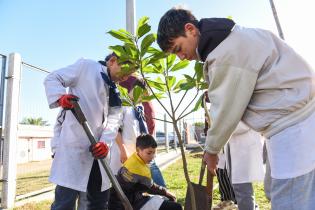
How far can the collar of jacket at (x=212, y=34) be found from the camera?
138 centimetres

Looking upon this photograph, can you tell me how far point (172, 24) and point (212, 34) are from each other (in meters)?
0.25

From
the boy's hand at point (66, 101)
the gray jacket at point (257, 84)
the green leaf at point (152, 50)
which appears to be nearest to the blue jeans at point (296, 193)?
the gray jacket at point (257, 84)

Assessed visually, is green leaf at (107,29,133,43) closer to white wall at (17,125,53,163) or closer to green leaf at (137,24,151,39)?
green leaf at (137,24,151,39)

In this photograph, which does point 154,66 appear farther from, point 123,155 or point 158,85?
point 123,155

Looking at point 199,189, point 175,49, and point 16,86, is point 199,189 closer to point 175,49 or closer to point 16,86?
point 175,49

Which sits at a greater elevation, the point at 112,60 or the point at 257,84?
the point at 112,60

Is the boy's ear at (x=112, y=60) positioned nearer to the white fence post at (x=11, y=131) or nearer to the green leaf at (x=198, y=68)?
the green leaf at (x=198, y=68)

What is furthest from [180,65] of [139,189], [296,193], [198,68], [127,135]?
[127,135]

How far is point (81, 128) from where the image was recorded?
2299mm

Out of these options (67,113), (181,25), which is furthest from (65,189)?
(181,25)

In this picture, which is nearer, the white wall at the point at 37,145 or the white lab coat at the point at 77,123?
the white lab coat at the point at 77,123

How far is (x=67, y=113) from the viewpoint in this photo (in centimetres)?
233

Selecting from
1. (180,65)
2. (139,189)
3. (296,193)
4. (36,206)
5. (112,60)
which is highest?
(112,60)

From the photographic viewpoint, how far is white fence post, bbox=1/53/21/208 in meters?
3.86
